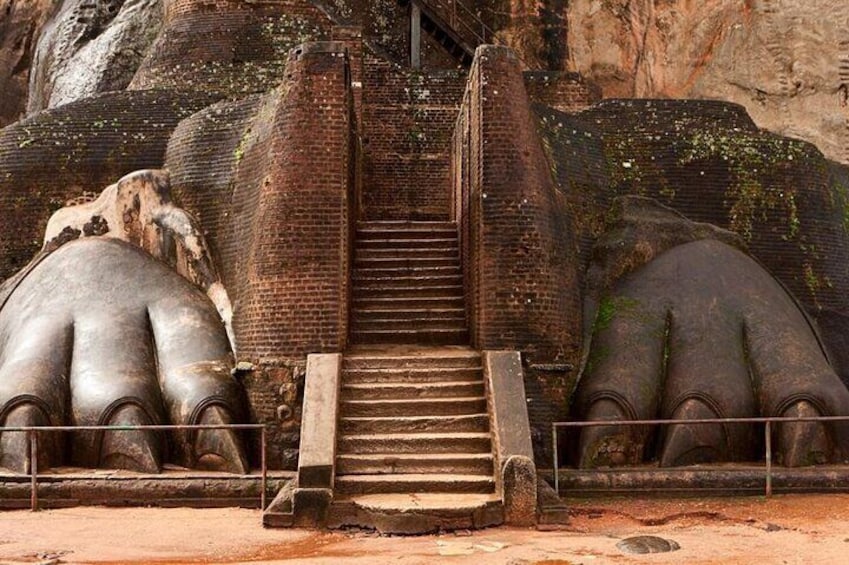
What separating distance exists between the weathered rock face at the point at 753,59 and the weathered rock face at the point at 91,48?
8.17m

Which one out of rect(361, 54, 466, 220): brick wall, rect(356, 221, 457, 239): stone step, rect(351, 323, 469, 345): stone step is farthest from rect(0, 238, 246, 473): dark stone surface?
rect(361, 54, 466, 220): brick wall

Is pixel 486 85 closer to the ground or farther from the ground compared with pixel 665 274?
farther from the ground

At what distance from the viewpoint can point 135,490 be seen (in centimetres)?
1137

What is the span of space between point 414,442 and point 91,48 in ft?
43.4

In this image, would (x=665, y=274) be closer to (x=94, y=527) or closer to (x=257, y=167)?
(x=257, y=167)

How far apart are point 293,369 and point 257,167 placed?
247 cm

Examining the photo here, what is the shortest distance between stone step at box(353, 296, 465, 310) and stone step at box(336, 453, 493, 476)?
3161 millimetres

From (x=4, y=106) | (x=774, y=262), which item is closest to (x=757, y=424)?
(x=774, y=262)

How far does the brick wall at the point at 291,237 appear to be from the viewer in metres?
12.7

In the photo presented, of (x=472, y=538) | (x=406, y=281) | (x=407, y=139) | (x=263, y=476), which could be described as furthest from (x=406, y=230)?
(x=472, y=538)

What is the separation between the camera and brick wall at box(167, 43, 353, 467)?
12672mm

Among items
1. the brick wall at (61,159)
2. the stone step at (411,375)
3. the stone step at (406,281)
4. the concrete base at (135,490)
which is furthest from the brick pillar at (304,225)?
the brick wall at (61,159)

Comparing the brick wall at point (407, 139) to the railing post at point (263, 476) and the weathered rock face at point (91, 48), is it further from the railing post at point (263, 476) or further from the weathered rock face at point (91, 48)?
the railing post at point (263, 476)

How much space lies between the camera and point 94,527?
33.8 ft
